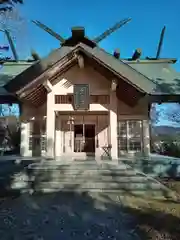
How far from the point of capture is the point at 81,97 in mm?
11562

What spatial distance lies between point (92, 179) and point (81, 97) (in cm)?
436

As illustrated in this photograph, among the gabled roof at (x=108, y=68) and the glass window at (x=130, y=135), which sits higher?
the gabled roof at (x=108, y=68)

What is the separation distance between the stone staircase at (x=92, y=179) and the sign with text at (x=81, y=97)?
3053 mm

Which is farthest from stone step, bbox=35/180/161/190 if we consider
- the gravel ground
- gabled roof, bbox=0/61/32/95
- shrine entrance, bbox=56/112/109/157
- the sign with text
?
gabled roof, bbox=0/61/32/95

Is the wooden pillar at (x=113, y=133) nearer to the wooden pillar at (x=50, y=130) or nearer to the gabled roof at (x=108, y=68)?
the gabled roof at (x=108, y=68)

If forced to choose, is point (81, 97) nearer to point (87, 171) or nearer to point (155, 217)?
point (87, 171)

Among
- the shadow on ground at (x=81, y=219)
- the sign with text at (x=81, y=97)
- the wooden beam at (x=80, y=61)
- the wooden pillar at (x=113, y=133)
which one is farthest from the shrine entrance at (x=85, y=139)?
the shadow on ground at (x=81, y=219)

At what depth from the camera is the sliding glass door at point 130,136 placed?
45.4ft

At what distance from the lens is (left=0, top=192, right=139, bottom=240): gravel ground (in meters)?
4.69

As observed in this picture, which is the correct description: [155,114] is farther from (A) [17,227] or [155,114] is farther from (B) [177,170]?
(A) [17,227]

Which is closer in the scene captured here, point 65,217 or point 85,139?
point 65,217

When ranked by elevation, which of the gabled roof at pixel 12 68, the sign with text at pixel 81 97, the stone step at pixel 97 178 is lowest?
the stone step at pixel 97 178

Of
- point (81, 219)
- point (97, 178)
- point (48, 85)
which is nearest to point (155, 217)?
point (81, 219)

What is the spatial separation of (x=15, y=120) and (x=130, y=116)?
1959cm
